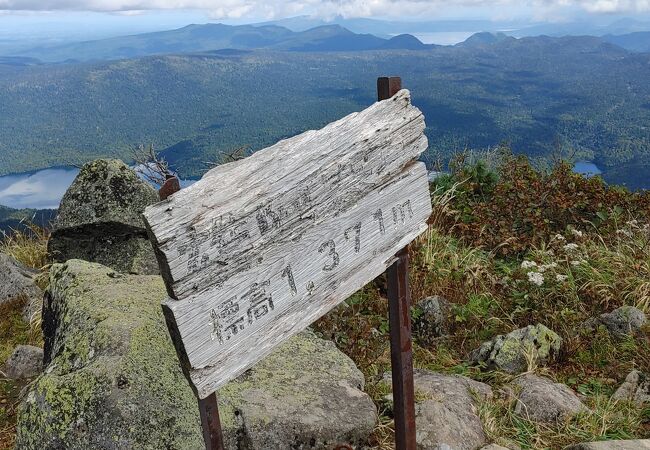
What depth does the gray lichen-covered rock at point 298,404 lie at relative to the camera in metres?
3.09

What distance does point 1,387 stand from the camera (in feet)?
15.7

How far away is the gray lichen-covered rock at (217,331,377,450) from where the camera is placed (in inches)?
122

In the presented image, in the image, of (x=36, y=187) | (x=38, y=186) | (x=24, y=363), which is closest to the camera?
(x=24, y=363)

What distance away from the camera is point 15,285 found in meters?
6.68

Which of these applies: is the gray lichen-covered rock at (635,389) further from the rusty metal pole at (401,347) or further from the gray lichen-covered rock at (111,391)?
the gray lichen-covered rock at (111,391)

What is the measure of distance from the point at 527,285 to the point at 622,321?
0.96 metres

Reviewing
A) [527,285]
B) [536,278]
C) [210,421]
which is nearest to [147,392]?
[210,421]

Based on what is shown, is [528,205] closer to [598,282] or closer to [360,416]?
[598,282]

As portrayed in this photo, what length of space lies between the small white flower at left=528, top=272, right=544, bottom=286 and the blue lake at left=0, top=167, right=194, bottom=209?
135783mm

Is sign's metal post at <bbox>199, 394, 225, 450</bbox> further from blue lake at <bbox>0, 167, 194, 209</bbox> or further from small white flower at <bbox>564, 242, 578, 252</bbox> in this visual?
blue lake at <bbox>0, 167, 194, 209</bbox>

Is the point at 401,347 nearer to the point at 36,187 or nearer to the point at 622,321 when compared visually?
the point at 622,321

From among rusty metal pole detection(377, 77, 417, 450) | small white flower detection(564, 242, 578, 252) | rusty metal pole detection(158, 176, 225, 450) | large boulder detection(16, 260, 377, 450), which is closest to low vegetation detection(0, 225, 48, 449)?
large boulder detection(16, 260, 377, 450)

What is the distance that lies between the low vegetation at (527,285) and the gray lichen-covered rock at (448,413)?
0.41 ft

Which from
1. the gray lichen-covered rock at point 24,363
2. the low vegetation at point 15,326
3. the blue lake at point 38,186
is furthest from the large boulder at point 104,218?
the blue lake at point 38,186
